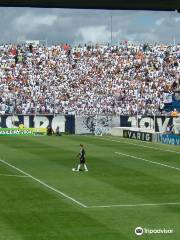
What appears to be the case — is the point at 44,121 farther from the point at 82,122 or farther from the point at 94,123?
the point at 94,123

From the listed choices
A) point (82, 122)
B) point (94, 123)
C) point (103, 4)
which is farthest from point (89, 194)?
point (94, 123)

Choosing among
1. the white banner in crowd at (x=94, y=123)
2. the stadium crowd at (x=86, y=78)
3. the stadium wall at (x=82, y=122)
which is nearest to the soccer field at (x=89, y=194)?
the stadium wall at (x=82, y=122)

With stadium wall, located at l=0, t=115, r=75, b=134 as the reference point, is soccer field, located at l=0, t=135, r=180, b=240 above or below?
below

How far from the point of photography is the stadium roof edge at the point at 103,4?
2850 centimetres

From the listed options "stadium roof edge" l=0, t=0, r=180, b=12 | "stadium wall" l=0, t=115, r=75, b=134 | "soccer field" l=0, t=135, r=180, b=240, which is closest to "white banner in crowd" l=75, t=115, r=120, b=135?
"stadium wall" l=0, t=115, r=75, b=134

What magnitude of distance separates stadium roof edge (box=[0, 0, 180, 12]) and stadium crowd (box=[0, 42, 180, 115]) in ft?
147

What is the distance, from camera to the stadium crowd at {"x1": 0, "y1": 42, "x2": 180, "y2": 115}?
79.3 metres

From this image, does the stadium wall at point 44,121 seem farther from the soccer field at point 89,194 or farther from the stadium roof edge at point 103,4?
the stadium roof edge at point 103,4

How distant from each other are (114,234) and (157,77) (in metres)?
64.3

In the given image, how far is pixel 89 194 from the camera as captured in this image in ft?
97.0

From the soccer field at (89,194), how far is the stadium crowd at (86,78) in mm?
27531

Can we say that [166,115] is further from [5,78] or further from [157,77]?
[5,78]

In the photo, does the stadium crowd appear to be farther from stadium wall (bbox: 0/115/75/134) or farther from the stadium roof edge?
the stadium roof edge

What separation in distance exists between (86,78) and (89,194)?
5507 cm
